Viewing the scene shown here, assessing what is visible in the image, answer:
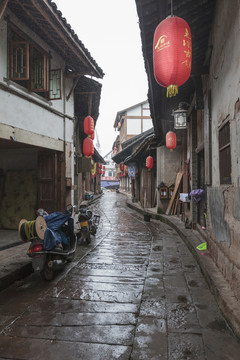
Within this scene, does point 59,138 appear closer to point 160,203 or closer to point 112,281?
point 112,281

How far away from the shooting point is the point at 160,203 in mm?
14938

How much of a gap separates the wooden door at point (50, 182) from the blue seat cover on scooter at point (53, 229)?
122 inches

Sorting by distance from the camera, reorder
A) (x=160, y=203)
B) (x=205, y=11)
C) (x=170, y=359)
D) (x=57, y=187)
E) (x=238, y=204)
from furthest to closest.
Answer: (x=160, y=203) → (x=57, y=187) → (x=205, y=11) → (x=238, y=204) → (x=170, y=359)

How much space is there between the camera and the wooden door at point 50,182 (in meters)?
8.88

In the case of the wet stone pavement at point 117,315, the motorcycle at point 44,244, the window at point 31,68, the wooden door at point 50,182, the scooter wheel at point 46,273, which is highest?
the window at point 31,68

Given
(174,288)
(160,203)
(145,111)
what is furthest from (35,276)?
(145,111)

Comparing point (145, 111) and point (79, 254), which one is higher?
point (145, 111)

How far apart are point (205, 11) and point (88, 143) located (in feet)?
29.1

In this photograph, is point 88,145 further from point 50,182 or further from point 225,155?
point 225,155

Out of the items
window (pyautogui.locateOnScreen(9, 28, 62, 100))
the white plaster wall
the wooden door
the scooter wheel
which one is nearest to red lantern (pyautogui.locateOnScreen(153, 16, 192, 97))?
the white plaster wall

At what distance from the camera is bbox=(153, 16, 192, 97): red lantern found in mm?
4156

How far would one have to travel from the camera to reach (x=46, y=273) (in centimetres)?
505

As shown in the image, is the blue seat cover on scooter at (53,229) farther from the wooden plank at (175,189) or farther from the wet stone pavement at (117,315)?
the wooden plank at (175,189)

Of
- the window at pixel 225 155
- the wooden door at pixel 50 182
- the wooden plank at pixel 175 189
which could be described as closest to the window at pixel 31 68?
the wooden door at pixel 50 182
